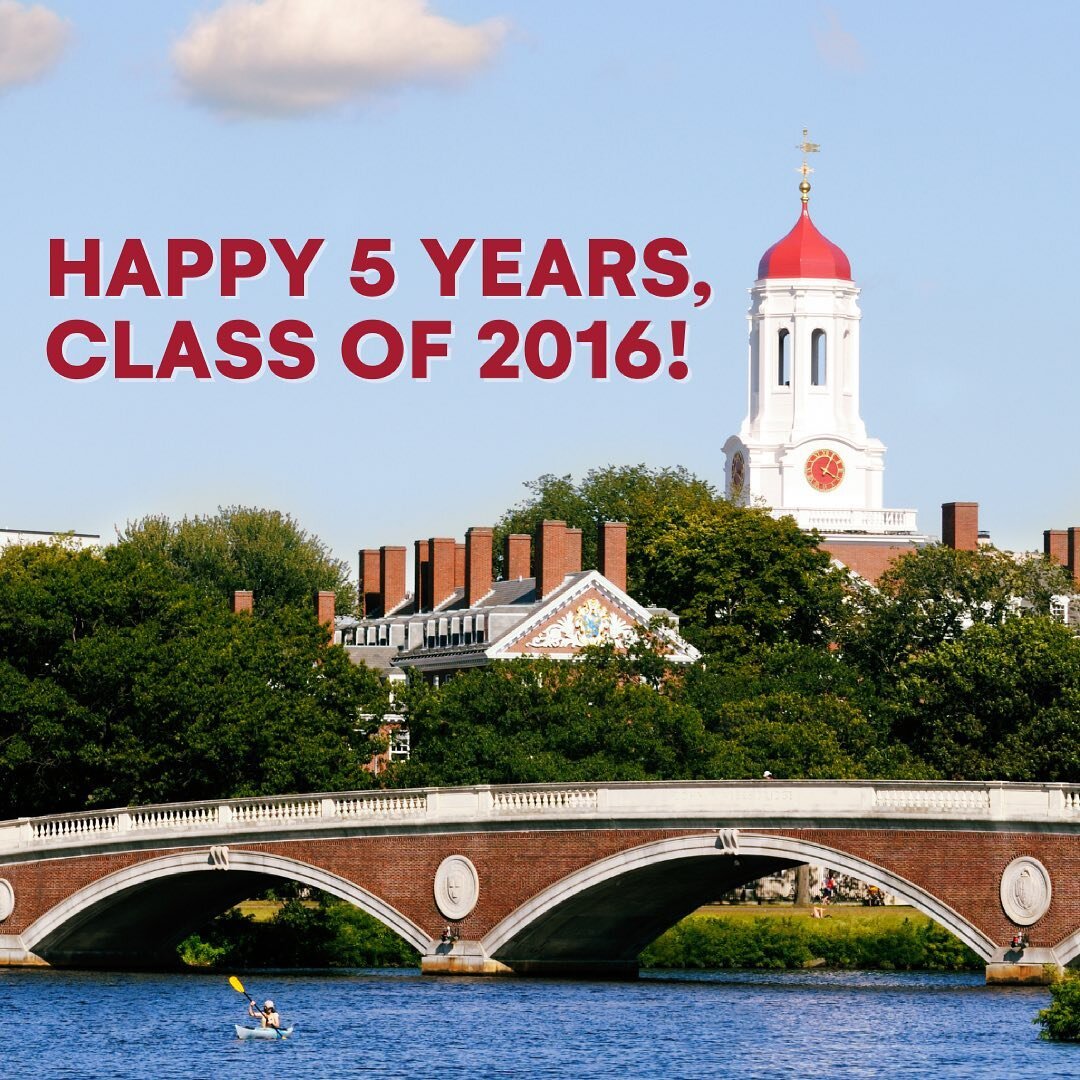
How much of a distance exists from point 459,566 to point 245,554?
15.2 metres

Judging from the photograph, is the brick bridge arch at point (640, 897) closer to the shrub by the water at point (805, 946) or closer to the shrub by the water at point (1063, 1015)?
the shrub by the water at point (805, 946)

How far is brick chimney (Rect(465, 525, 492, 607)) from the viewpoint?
126 metres

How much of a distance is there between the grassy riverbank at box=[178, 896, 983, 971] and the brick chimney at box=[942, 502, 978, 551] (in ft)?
135

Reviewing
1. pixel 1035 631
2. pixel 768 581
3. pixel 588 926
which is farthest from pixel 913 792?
pixel 768 581

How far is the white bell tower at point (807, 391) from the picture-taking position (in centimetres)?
14350

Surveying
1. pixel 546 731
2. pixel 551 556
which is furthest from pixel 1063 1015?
pixel 551 556

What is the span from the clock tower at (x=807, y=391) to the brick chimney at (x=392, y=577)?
1599 centimetres

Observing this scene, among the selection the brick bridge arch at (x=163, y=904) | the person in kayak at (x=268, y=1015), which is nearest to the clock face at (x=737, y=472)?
the brick bridge arch at (x=163, y=904)

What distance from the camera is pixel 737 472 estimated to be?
147125mm

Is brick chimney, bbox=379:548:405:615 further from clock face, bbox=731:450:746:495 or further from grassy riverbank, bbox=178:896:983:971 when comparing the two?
grassy riverbank, bbox=178:896:983:971

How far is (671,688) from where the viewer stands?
→ 106 meters

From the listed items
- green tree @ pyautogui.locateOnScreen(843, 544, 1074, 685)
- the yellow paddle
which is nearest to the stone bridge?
the yellow paddle

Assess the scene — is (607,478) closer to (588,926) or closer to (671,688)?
(671,688)

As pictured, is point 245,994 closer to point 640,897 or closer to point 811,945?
point 640,897
